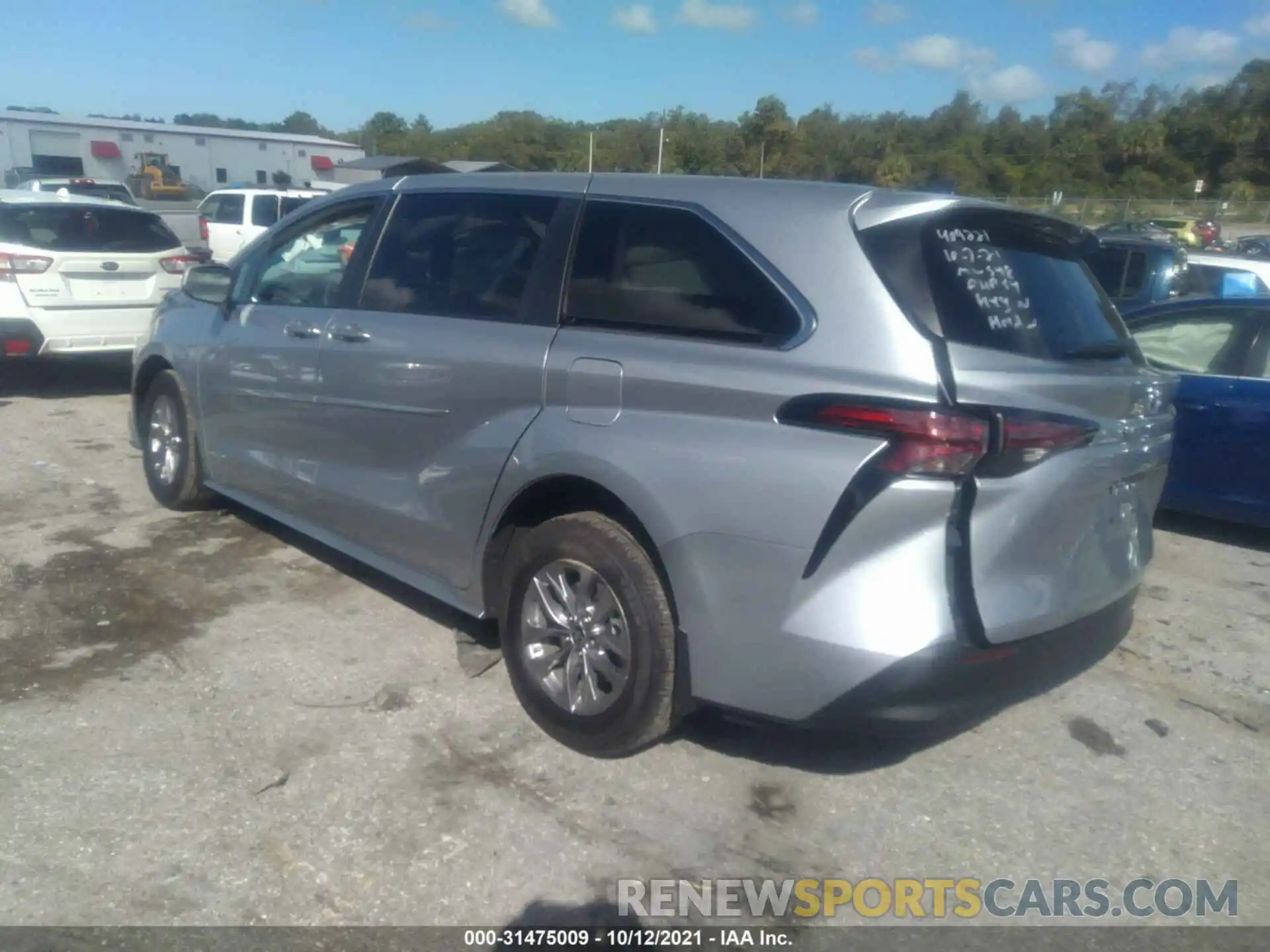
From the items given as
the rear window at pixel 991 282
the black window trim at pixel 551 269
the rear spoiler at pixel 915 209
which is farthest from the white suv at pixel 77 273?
the rear window at pixel 991 282

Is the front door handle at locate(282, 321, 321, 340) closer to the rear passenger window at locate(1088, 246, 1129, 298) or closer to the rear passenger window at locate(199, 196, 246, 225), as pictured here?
the rear passenger window at locate(1088, 246, 1129, 298)

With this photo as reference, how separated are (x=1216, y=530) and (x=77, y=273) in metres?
8.45

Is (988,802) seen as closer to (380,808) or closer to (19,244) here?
(380,808)

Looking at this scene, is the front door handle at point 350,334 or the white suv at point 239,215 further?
the white suv at point 239,215

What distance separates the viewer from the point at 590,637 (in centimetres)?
350

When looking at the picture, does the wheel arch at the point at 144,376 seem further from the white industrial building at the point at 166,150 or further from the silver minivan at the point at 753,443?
the white industrial building at the point at 166,150

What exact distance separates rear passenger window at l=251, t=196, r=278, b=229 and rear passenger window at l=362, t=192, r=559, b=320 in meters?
15.9

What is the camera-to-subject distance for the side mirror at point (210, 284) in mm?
5328

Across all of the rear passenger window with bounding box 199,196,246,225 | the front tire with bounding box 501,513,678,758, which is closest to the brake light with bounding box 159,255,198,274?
the front tire with bounding box 501,513,678,758

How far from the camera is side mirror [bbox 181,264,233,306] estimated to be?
5.33 metres

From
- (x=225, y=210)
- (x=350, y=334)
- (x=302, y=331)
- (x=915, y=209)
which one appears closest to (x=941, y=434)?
(x=915, y=209)

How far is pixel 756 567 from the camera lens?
2.97m

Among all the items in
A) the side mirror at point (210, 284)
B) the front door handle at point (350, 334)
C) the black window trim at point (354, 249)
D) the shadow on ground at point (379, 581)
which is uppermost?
the black window trim at point (354, 249)

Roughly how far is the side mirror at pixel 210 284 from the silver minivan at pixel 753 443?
134 cm
